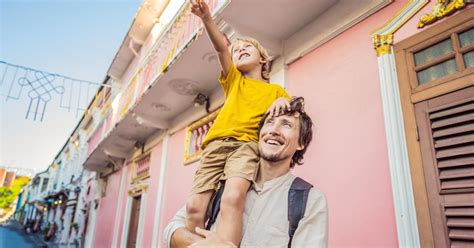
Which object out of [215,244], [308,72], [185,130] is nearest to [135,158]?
[185,130]

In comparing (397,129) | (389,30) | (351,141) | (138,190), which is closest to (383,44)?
(389,30)

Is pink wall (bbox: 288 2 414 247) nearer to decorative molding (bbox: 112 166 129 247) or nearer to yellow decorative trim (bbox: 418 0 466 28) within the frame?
yellow decorative trim (bbox: 418 0 466 28)

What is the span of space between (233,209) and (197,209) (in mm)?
238

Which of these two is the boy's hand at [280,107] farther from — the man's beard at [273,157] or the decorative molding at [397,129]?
the decorative molding at [397,129]

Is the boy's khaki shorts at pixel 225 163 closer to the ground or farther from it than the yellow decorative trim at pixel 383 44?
closer to the ground

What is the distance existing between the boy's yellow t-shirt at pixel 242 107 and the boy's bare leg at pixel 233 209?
0.29 meters

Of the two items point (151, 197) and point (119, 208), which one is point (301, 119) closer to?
point (151, 197)

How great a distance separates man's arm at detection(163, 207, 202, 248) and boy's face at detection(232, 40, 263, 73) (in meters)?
0.90

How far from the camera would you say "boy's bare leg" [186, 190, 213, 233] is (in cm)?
136

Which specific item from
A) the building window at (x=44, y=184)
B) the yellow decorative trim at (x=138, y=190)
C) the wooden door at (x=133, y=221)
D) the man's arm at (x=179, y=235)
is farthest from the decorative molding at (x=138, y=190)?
the building window at (x=44, y=184)

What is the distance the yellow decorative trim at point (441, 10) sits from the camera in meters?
2.19

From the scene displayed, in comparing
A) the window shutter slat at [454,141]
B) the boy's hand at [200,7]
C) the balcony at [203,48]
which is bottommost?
the window shutter slat at [454,141]

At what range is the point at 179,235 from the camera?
126 centimetres

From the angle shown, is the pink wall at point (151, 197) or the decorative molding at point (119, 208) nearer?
the pink wall at point (151, 197)
